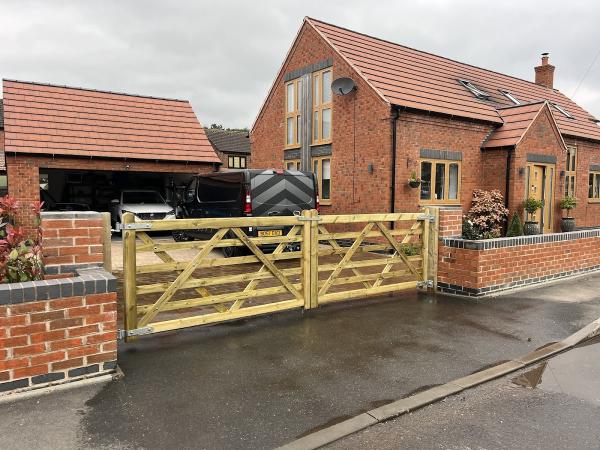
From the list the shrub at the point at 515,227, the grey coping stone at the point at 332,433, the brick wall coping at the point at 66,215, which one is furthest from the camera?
the shrub at the point at 515,227

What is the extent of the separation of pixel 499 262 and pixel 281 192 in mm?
5082

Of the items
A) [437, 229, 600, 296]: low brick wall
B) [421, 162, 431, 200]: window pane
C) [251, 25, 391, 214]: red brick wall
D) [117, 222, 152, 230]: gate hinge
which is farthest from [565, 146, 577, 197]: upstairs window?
[117, 222, 152, 230]: gate hinge

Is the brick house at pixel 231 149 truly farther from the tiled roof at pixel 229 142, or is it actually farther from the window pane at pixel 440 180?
the window pane at pixel 440 180

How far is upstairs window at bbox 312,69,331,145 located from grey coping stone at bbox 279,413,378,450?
12.6 metres

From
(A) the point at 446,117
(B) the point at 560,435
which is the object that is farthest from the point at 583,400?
(A) the point at 446,117

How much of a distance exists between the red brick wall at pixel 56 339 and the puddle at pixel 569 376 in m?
3.66

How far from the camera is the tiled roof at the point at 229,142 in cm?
4201

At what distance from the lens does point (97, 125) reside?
15.9 meters

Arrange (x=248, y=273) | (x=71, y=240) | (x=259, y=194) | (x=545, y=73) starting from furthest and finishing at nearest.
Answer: (x=545, y=73), (x=259, y=194), (x=248, y=273), (x=71, y=240)

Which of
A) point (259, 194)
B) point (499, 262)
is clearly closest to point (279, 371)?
point (499, 262)

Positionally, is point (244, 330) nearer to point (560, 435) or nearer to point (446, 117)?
point (560, 435)

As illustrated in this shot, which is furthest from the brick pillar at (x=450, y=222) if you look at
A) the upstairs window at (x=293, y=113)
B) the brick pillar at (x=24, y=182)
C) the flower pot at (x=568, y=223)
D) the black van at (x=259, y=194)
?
the brick pillar at (x=24, y=182)

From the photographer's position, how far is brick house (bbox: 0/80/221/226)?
45.0ft

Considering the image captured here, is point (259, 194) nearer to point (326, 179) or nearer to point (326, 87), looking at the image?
point (326, 179)
